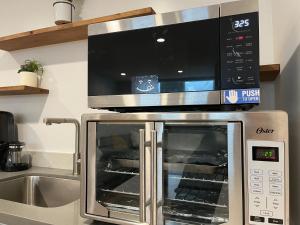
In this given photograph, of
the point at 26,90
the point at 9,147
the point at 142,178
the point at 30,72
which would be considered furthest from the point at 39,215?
the point at 30,72

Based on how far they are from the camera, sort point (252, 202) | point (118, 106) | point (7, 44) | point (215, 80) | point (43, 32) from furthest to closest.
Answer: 1. point (7, 44)
2. point (43, 32)
3. point (118, 106)
4. point (215, 80)
5. point (252, 202)

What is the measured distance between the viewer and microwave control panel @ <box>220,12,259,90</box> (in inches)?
29.3

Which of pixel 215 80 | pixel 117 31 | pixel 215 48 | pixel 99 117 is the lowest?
pixel 99 117

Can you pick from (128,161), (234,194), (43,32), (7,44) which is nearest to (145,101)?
(128,161)

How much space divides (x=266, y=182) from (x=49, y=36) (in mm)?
1569

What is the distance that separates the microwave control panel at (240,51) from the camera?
745mm

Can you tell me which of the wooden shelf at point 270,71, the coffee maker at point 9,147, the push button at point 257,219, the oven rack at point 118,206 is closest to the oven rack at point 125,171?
the oven rack at point 118,206

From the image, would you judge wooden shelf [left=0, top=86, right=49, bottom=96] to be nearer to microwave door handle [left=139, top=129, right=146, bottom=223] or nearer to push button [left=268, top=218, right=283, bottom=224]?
microwave door handle [left=139, top=129, right=146, bottom=223]

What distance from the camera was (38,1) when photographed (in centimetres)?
185

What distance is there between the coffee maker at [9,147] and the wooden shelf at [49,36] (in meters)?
0.52

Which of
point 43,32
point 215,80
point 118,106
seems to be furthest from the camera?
point 43,32

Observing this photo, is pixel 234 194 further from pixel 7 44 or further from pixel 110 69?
pixel 7 44

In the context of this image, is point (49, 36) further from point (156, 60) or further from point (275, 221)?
point (275, 221)

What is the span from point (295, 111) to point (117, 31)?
735mm
